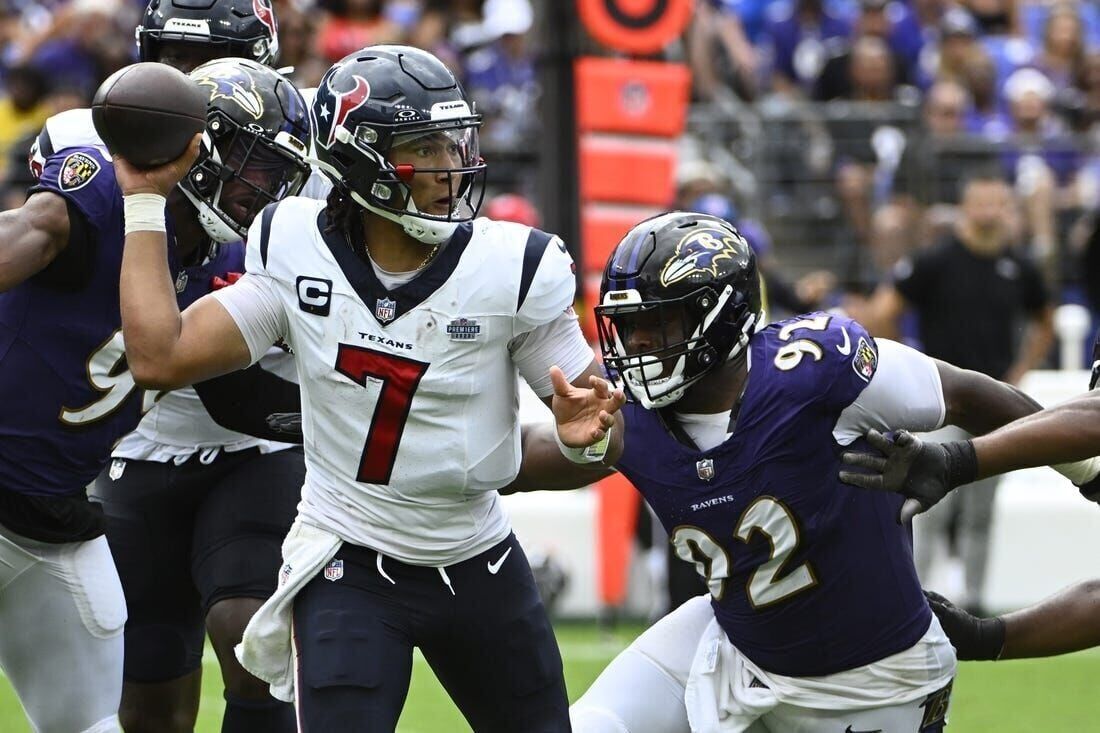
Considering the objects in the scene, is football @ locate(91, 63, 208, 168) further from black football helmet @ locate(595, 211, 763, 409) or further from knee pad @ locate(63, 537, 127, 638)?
knee pad @ locate(63, 537, 127, 638)

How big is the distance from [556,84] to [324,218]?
676 centimetres

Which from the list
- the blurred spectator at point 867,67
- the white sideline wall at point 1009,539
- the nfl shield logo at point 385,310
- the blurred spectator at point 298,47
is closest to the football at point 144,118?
the nfl shield logo at point 385,310

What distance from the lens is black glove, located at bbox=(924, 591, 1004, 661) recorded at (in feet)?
13.8

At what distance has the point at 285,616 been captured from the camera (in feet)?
12.5

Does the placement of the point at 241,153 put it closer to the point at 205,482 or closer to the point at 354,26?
the point at 205,482

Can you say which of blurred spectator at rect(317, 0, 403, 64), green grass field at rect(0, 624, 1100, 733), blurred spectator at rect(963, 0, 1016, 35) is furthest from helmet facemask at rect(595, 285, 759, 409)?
blurred spectator at rect(963, 0, 1016, 35)

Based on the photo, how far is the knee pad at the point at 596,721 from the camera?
398 centimetres

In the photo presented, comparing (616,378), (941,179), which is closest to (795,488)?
(616,378)

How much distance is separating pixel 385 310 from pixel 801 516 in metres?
1.03

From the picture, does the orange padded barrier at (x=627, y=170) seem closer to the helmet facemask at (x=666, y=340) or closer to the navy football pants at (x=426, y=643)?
the helmet facemask at (x=666, y=340)

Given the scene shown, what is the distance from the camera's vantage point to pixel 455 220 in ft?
12.4

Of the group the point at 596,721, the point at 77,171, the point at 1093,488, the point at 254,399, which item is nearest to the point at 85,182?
the point at 77,171

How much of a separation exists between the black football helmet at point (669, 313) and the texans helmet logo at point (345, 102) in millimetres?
698

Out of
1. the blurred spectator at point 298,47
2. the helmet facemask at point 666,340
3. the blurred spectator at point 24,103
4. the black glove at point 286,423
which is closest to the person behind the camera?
the helmet facemask at point 666,340
